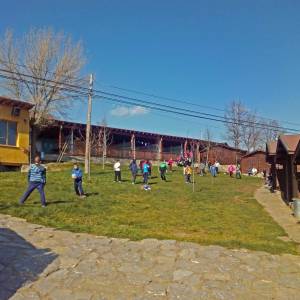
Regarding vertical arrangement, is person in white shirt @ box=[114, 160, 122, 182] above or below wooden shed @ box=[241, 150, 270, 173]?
below

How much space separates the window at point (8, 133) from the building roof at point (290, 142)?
18.6 metres

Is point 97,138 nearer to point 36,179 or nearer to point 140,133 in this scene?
point 140,133

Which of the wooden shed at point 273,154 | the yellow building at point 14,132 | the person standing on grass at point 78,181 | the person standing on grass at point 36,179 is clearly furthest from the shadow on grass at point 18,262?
the yellow building at point 14,132

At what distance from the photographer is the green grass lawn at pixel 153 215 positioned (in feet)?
38.3

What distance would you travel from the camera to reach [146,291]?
722 cm

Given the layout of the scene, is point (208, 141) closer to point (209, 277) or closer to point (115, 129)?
point (115, 129)

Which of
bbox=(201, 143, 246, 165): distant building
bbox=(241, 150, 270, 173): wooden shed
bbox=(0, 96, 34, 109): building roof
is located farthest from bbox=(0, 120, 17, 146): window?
bbox=(241, 150, 270, 173): wooden shed

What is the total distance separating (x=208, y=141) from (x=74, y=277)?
2044 inches

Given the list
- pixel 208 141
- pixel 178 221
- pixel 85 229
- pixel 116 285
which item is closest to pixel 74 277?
pixel 116 285

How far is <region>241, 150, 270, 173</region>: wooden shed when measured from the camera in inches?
2132

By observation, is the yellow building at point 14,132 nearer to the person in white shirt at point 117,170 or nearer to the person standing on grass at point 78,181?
the person in white shirt at point 117,170

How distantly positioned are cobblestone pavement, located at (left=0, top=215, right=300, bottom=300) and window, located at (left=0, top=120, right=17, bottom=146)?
21753 millimetres

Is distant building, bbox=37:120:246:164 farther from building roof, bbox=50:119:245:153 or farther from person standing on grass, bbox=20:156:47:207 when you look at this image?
person standing on grass, bbox=20:156:47:207

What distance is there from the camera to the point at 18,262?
8.19 meters
